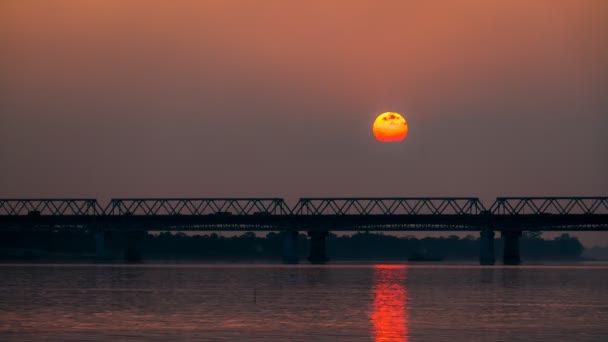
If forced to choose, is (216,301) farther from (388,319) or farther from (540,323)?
(540,323)

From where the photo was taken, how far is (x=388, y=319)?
216 ft

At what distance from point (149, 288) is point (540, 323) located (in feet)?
155

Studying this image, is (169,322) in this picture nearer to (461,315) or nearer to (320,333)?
(320,333)

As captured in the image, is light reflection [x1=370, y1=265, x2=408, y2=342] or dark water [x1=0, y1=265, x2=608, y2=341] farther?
dark water [x1=0, y1=265, x2=608, y2=341]

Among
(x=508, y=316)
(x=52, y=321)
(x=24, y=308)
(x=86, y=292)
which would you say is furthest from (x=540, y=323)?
(x=86, y=292)

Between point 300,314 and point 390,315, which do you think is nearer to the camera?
point 390,315

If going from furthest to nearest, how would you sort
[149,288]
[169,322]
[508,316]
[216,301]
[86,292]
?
1. [149,288]
2. [86,292]
3. [216,301]
4. [508,316]
5. [169,322]

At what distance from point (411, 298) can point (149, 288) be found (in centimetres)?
2522

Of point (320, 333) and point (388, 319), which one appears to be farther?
point (388, 319)

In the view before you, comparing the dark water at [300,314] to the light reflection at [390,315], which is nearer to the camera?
the light reflection at [390,315]

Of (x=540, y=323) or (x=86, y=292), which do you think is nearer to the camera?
(x=540, y=323)

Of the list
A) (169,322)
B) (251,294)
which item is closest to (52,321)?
(169,322)

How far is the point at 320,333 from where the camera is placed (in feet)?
186

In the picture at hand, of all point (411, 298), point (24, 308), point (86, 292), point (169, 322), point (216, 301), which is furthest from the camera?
point (86, 292)
